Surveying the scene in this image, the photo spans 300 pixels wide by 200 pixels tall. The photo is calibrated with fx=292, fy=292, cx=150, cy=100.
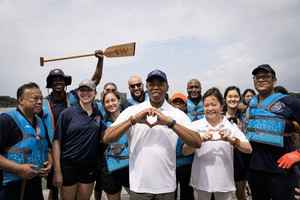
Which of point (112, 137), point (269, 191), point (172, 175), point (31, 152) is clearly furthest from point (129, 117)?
point (269, 191)

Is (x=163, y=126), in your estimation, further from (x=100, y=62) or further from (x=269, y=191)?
(x=100, y=62)

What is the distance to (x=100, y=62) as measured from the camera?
6.27 meters

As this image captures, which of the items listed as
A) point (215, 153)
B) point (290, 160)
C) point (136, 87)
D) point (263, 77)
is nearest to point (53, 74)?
point (136, 87)

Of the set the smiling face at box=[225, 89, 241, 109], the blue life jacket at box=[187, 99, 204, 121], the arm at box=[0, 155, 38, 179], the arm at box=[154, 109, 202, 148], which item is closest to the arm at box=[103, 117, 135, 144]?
the arm at box=[154, 109, 202, 148]

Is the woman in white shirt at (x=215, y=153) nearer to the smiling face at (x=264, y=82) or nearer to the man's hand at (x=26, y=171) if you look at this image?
the smiling face at (x=264, y=82)

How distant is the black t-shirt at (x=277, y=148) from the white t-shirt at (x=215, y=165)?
1.30 ft

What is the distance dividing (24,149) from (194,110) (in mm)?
2798

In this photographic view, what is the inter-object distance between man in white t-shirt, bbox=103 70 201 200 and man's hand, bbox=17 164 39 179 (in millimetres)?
902

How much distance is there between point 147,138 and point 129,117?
304mm

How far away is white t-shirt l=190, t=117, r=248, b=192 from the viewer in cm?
349

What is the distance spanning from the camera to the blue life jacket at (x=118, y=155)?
13.7 feet

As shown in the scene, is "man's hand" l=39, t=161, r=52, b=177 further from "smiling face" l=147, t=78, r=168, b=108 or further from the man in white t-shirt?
"smiling face" l=147, t=78, r=168, b=108

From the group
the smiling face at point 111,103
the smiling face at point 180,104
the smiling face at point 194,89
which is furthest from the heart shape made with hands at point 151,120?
the smiling face at point 194,89

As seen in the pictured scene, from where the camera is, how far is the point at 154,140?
3.16m
